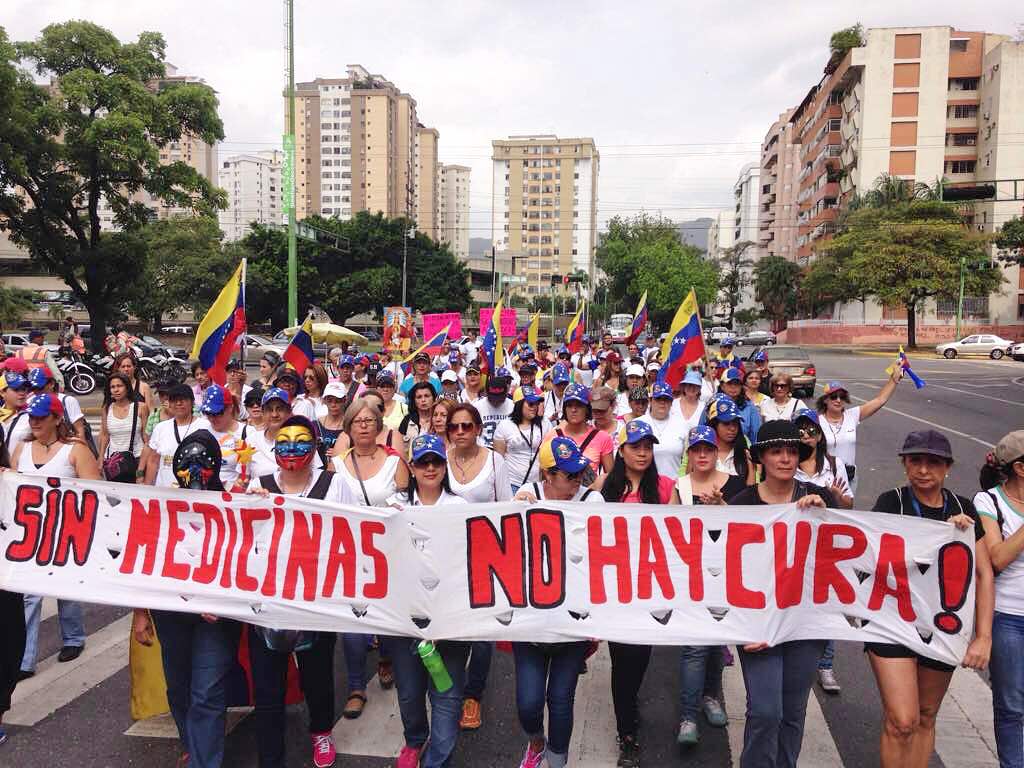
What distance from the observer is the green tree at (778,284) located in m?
67.1

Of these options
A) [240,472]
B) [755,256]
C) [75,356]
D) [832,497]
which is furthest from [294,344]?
[755,256]

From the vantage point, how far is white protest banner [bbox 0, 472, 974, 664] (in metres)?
3.44

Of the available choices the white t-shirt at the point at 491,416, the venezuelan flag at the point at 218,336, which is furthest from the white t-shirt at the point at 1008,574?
the venezuelan flag at the point at 218,336

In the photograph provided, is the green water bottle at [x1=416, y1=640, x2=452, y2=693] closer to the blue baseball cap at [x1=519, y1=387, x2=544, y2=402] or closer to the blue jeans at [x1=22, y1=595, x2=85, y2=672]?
the blue jeans at [x1=22, y1=595, x2=85, y2=672]

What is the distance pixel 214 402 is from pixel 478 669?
8.46ft

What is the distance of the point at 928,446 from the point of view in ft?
10.7

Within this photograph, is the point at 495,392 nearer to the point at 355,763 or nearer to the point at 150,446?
the point at 150,446

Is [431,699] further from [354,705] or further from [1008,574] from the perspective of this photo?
[1008,574]

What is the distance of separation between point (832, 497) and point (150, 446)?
4435 millimetres

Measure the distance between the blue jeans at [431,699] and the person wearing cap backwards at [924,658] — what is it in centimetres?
183

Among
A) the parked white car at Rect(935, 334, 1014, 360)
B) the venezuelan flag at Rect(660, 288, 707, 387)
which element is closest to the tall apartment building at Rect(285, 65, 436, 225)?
the parked white car at Rect(935, 334, 1014, 360)

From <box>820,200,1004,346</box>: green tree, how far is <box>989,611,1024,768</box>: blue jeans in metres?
45.1

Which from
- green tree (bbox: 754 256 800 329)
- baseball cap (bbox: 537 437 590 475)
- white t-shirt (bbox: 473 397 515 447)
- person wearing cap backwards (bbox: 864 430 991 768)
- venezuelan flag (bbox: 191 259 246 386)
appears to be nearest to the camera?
person wearing cap backwards (bbox: 864 430 991 768)

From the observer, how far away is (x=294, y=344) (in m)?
8.55
